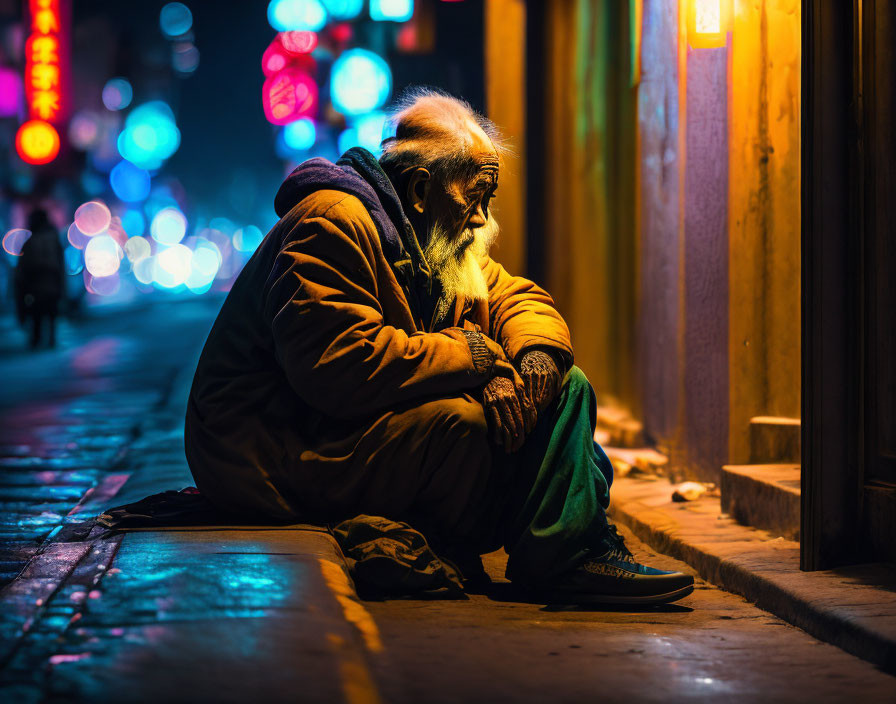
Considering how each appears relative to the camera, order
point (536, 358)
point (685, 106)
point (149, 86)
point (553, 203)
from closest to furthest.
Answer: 1. point (536, 358)
2. point (685, 106)
3. point (553, 203)
4. point (149, 86)

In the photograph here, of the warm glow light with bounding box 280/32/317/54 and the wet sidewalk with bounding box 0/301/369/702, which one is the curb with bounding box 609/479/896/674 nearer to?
the wet sidewalk with bounding box 0/301/369/702

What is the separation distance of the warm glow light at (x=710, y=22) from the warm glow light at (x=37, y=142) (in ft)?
89.2

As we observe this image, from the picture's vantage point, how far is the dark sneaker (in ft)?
11.4

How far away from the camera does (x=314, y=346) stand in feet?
Result: 11.3

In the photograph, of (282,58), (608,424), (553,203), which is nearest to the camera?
(608,424)

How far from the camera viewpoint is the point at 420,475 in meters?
3.58

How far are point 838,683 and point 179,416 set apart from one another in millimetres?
6723

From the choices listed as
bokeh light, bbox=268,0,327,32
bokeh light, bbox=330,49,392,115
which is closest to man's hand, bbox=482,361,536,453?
bokeh light, bbox=330,49,392,115

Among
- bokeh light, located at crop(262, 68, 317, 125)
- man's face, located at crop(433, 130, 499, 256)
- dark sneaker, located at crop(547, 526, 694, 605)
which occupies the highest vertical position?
bokeh light, located at crop(262, 68, 317, 125)

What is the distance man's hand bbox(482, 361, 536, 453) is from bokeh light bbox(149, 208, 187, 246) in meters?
88.5

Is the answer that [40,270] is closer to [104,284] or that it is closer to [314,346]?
[314,346]

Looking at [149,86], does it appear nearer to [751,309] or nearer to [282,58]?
[282,58]

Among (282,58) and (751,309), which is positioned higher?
(282,58)

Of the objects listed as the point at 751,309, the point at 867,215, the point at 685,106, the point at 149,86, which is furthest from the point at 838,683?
the point at 149,86
